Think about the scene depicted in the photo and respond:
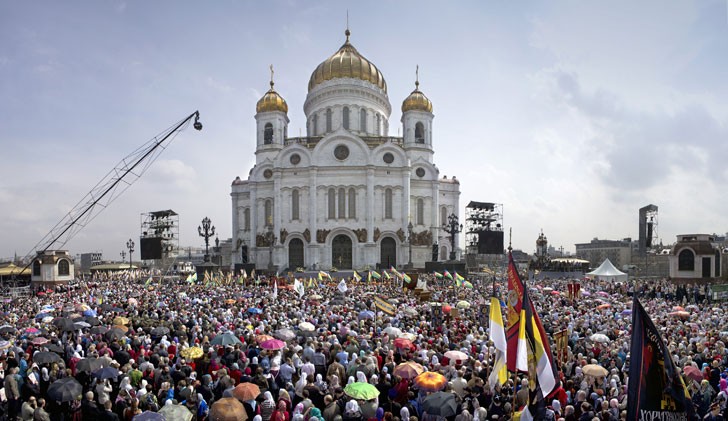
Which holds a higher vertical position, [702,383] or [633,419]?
[633,419]

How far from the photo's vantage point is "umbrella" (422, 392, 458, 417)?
7.56m

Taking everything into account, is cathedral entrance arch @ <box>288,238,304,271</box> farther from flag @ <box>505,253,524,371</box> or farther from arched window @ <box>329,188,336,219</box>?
flag @ <box>505,253,524,371</box>

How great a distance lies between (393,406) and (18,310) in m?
20.2

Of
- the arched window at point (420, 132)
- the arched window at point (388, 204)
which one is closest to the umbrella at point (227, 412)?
the arched window at point (388, 204)

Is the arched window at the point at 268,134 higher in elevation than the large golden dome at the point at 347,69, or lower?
lower

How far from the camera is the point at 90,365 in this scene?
32.4ft

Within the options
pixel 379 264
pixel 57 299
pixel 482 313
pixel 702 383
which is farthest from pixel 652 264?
pixel 57 299

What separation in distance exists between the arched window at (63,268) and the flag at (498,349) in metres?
43.0

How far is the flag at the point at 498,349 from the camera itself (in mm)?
9023

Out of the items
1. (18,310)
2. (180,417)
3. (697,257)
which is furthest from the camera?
(697,257)

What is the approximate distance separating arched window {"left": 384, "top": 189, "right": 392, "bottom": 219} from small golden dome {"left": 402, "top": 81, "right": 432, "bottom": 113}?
1045 centimetres

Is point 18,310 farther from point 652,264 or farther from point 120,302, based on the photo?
point 652,264

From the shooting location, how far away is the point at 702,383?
8969mm

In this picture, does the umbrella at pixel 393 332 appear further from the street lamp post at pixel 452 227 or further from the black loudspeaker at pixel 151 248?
the black loudspeaker at pixel 151 248
